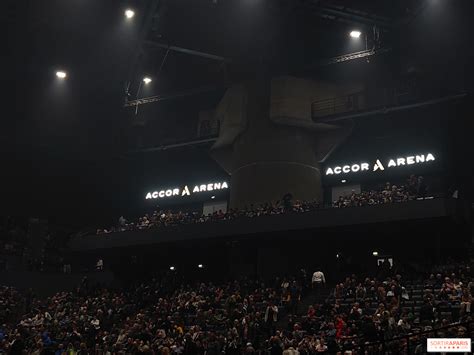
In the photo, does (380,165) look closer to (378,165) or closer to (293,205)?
(378,165)

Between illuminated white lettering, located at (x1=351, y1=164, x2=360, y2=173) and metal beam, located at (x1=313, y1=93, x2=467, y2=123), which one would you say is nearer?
metal beam, located at (x1=313, y1=93, x2=467, y2=123)

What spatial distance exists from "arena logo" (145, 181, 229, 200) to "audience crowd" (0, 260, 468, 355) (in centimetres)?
1191

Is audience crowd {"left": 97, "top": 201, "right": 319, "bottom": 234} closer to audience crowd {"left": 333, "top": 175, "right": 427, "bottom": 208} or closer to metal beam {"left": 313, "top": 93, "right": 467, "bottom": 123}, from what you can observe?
audience crowd {"left": 333, "top": 175, "right": 427, "bottom": 208}

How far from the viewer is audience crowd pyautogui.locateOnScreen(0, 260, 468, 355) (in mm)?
19734

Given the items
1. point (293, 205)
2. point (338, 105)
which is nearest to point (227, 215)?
point (293, 205)

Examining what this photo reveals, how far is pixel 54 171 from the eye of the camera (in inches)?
1721

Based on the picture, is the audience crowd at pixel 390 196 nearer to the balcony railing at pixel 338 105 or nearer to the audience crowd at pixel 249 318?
the audience crowd at pixel 249 318

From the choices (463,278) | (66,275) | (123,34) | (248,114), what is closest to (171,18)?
(123,34)

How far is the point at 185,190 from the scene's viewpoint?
1810 inches

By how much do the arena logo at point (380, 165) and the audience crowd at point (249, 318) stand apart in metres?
12.0

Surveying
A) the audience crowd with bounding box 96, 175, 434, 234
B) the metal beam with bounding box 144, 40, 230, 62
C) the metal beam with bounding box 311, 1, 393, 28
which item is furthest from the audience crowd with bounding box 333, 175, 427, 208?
the metal beam with bounding box 144, 40, 230, 62

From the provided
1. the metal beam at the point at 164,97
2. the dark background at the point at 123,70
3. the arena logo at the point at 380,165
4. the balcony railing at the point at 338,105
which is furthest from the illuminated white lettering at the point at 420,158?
the metal beam at the point at 164,97

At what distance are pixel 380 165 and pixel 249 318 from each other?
1841 cm

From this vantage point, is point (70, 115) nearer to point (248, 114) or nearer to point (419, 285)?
point (248, 114)
